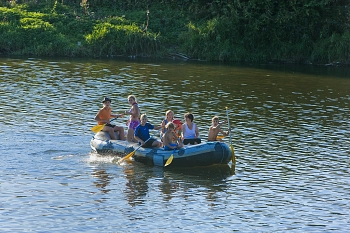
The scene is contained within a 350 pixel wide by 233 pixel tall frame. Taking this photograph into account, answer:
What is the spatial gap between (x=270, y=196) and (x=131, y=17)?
2684 cm

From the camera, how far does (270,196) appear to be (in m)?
16.0

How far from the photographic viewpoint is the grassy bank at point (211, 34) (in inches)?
1515

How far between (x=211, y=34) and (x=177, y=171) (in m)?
22.0

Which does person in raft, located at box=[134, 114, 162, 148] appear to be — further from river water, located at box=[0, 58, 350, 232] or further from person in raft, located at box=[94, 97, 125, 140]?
person in raft, located at box=[94, 97, 125, 140]

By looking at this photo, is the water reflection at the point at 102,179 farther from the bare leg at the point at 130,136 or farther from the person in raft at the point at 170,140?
the bare leg at the point at 130,136

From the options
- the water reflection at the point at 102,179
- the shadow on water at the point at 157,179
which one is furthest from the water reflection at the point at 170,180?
the water reflection at the point at 102,179

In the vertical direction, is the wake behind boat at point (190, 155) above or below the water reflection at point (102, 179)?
above

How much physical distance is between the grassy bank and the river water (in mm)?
6264

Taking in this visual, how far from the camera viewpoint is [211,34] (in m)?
39.2

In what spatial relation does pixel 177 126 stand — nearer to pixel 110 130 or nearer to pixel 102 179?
pixel 110 130

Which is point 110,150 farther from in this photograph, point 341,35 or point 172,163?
point 341,35

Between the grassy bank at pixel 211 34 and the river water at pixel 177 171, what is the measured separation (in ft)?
20.6

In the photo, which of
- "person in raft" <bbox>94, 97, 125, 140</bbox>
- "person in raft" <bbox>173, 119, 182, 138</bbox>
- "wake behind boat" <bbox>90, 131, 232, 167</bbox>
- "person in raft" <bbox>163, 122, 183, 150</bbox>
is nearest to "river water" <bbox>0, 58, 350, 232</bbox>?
"wake behind boat" <bbox>90, 131, 232, 167</bbox>

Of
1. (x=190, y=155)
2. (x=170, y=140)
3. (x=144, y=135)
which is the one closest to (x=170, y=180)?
(x=190, y=155)
